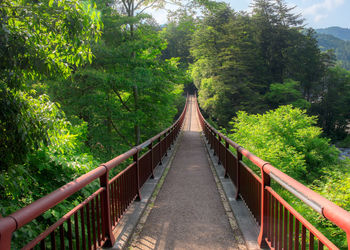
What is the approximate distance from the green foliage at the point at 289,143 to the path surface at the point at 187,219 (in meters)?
4.95

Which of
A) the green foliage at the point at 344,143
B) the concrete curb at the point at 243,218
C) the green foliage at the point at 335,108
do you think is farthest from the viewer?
the green foliage at the point at 335,108

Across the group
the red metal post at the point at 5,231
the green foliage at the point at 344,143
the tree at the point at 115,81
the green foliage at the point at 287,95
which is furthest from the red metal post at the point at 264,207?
the green foliage at the point at 344,143

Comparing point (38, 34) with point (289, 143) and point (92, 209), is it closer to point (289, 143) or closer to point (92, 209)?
point (92, 209)

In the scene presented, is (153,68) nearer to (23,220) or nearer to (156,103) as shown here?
(156,103)

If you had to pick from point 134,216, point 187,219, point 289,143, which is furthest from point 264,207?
point 289,143

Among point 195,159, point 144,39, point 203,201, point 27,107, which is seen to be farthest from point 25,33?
point 144,39

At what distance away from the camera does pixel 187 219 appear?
4.04 m

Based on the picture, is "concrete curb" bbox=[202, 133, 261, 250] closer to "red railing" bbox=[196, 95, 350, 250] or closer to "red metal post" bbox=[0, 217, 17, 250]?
"red railing" bbox=[196, 95, 350, 250]

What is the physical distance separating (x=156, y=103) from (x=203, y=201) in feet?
29.3

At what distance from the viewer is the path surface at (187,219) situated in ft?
10.9

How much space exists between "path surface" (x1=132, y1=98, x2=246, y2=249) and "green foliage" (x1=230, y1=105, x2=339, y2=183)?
16.2 ft

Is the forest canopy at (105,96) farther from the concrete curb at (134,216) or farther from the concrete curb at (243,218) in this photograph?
the concrete curb at (243,218)

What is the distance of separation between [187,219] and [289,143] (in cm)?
1092

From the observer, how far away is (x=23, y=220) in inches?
56.2
